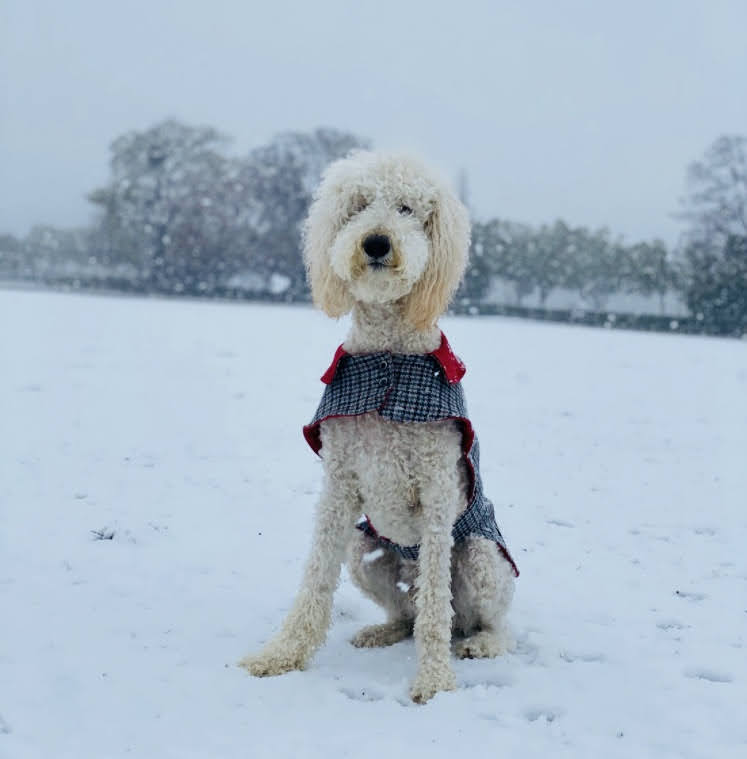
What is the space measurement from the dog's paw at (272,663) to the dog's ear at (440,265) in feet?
5.00

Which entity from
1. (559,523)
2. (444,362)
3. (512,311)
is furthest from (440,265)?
(512,311)

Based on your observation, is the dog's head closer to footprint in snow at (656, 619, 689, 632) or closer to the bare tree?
footprint in snow at (656, 619, 689, 632)

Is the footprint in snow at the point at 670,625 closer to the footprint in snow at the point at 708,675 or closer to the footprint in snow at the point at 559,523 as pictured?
the footprint in snow at the point at 708,675

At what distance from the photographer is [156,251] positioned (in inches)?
1966

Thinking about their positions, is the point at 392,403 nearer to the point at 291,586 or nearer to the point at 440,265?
the point at 440,265

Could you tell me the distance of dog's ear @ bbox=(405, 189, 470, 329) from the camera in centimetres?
332

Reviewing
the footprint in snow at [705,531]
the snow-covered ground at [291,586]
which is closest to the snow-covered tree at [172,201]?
the snow-covered ground at [291,586]

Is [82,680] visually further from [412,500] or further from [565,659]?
[565,659]

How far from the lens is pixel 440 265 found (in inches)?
131

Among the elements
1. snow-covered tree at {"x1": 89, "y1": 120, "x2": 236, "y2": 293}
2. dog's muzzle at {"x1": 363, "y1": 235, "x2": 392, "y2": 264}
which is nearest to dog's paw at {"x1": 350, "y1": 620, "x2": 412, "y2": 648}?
dog's muzzle at {"x1": 363, "y1": 235, "x2": 392, "y2": 264}

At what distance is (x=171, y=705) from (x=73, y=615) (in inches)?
39.3

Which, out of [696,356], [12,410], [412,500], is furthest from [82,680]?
[696,356]

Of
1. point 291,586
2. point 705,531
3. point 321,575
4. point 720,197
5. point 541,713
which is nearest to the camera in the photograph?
point 541,713

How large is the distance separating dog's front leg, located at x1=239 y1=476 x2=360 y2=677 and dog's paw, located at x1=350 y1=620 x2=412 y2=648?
12.4 inches
